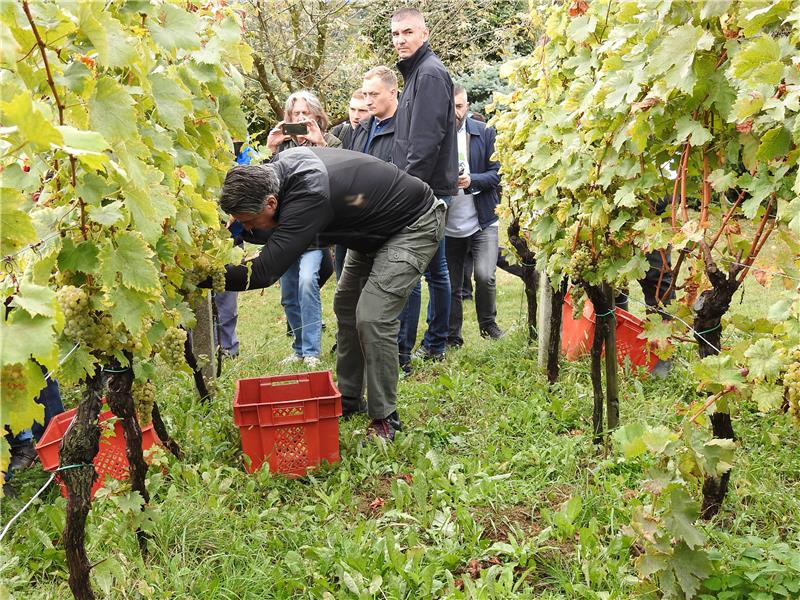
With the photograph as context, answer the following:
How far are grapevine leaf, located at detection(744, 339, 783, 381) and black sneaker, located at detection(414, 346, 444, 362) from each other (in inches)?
147

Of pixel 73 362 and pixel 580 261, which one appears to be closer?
pixel 73 362

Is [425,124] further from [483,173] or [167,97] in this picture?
[167,97]

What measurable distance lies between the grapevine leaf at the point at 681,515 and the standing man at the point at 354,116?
3905mm

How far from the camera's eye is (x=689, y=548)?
7.49 feet

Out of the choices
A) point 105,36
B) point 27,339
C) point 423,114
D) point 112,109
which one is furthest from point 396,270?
point 27,339

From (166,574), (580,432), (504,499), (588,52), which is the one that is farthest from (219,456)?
(588,52)

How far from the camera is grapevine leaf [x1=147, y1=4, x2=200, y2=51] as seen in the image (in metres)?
2.28

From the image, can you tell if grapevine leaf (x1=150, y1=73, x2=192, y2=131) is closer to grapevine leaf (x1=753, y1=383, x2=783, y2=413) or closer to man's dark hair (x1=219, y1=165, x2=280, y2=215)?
man's dark hair (x1=219, y1=165, x2=280, y2=215)

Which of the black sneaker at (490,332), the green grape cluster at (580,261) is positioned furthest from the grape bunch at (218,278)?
the black sneaker at (490,332)

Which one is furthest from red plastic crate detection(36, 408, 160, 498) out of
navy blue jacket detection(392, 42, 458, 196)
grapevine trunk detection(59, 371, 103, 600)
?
navy blue jacket detection(392, 42, 458, 196)

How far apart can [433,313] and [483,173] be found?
129 cm

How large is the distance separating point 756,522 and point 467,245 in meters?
3.54

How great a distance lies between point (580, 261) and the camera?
11.3 feet

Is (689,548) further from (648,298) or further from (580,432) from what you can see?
(648,298)
